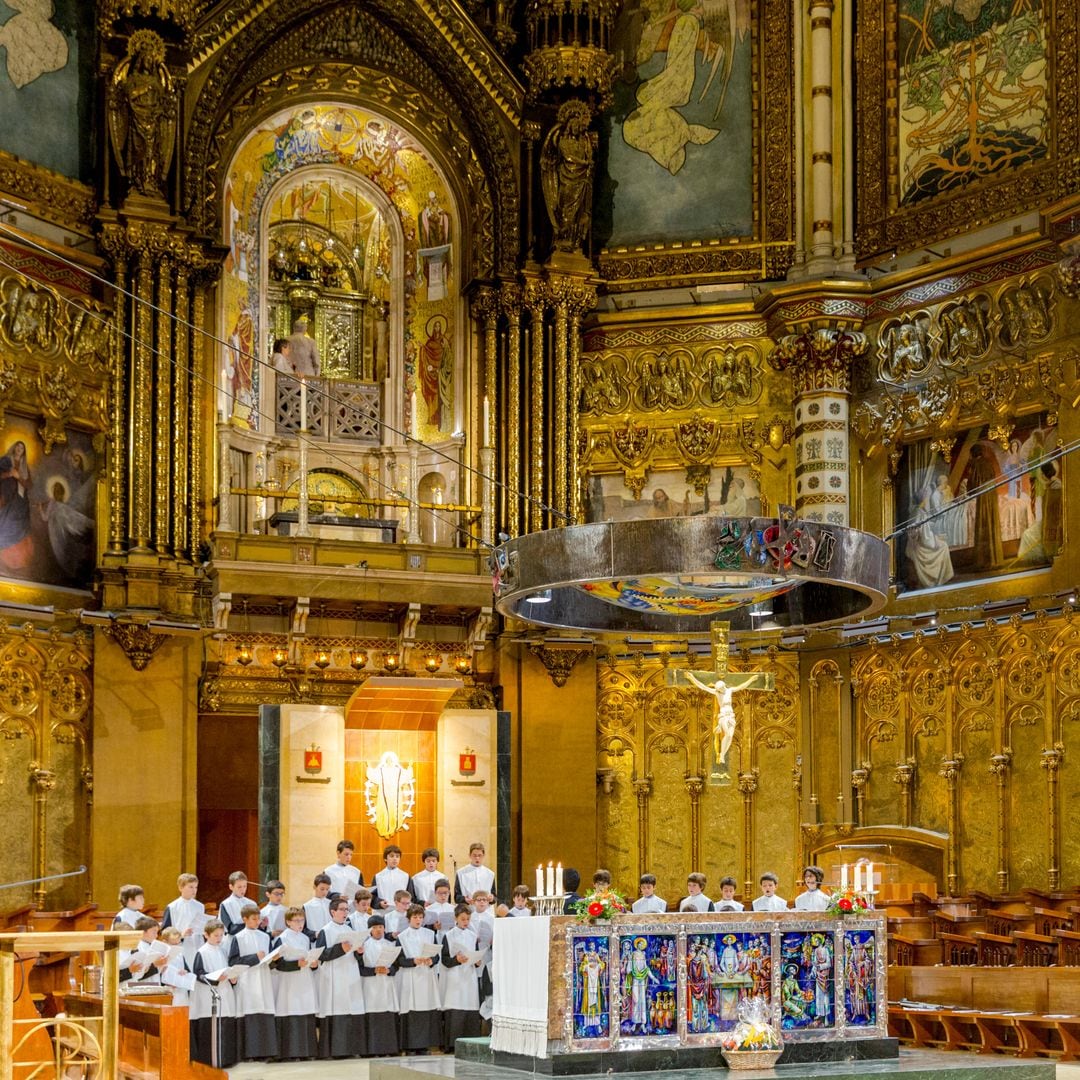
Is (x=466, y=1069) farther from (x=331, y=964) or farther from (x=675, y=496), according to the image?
(x=675, y=496)

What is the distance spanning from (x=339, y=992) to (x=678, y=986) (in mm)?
4446

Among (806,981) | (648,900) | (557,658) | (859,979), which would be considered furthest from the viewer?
(557,658)

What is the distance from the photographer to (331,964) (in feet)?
57.8

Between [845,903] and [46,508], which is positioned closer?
[845,903]

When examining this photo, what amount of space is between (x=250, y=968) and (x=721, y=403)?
33.6ft

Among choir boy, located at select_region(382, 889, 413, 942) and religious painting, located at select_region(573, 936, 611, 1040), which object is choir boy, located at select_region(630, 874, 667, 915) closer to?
choir boy, located at select_region(382, 889, 413, 942)

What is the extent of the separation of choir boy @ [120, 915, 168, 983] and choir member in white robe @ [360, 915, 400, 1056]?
6.85 ft

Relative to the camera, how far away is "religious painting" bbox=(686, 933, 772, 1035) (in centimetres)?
1437

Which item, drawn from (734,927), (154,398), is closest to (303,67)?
(154,398)

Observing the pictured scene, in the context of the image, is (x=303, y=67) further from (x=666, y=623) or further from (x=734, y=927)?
(x=734, y=927)

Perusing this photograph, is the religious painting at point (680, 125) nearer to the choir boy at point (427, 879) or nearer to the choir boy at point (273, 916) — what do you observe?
the choir boy at point (427, 879)

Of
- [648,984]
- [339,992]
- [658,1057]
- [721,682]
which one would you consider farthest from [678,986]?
[339,992]

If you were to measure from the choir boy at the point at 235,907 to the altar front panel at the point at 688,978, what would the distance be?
345 centimetres

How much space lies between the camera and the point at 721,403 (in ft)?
79.2
